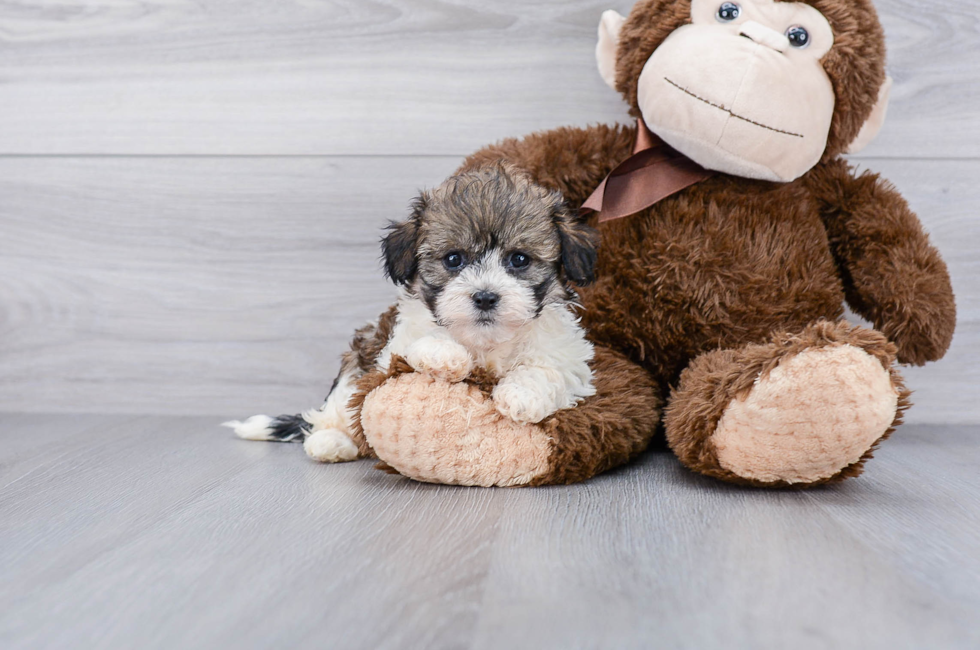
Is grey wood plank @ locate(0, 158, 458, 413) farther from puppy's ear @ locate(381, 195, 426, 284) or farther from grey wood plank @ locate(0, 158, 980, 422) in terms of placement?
puppy's ear @ locate(381, 195, 426, 284)

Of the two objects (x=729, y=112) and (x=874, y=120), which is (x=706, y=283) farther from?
(x=874, y=120)

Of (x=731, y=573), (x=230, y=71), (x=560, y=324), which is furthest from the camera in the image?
(x=230, y=71)

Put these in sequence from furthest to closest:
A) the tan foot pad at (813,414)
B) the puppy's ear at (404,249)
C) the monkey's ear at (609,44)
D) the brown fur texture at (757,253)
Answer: the monkey's ear at (609,44), the brown fur texture at (757,253), the puppy's ear at (404,249), the tan foot pad at (813,414)

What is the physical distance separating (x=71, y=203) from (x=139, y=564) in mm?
1399

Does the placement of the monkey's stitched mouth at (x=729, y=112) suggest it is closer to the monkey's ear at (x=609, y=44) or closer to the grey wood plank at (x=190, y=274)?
the monkey's ear at (x=609, y=44)

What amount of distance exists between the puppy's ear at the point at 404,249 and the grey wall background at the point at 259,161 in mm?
615

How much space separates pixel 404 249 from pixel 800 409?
2.24ft

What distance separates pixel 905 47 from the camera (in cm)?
184

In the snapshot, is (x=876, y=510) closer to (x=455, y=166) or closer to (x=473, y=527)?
(x=473, y=527)

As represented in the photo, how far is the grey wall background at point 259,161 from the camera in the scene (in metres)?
1.88

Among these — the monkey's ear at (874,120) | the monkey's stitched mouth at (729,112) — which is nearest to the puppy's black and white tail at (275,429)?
the monkey's stitched mouth at (729,112)

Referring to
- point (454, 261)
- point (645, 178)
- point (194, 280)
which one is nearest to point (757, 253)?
point (645, 178)

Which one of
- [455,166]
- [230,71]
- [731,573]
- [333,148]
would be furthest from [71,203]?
[731,573]

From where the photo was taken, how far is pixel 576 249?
134 centimetres
